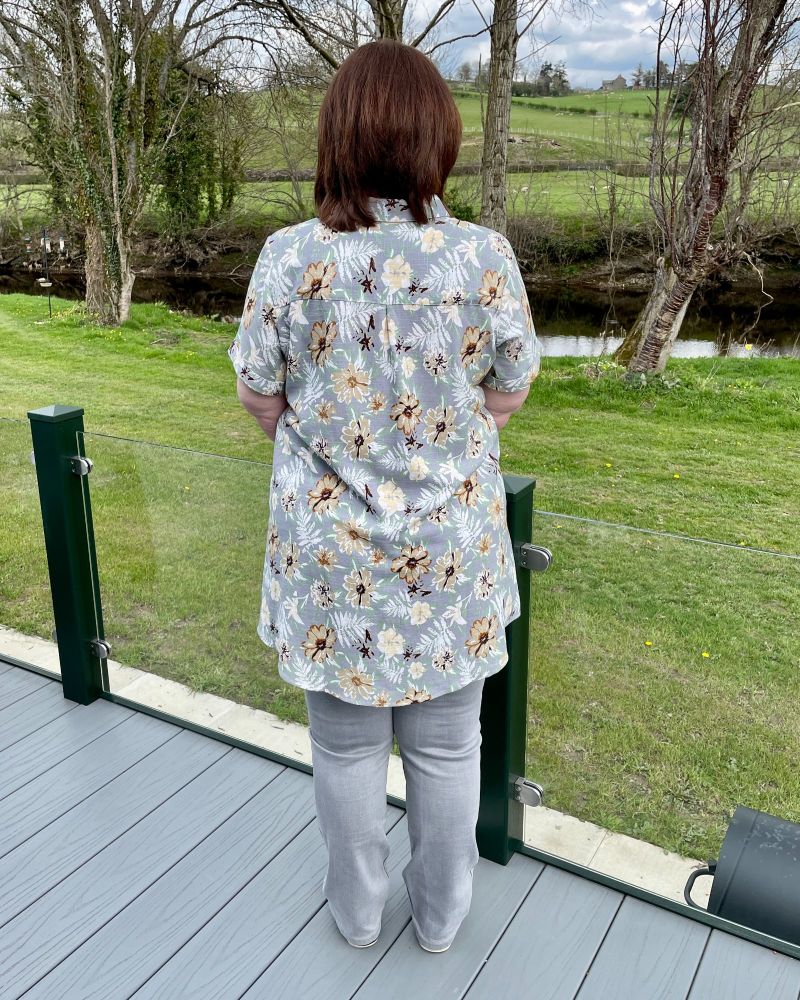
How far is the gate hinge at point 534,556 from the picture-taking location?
5.24 feet

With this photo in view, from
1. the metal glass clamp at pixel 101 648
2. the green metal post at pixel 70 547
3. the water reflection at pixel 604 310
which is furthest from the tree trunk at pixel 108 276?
Answer: the metal glass clamp at pixel 101 648

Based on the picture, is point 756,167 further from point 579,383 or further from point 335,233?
point 335,233

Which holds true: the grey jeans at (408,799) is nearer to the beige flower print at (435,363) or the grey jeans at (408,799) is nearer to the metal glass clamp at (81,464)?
the beige flower print at (435,363)

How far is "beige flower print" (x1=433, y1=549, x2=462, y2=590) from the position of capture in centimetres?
125

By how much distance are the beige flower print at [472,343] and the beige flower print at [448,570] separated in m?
0.28

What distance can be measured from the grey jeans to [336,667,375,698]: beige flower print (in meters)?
0.06

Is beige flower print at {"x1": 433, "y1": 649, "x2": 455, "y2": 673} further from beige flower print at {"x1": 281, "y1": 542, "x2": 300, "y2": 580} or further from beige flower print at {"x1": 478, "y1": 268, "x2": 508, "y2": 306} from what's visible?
beige flower print at {"x1": 478, "y1": 268, "x2": 508, "y2": 306}

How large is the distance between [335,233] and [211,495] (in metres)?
1.00

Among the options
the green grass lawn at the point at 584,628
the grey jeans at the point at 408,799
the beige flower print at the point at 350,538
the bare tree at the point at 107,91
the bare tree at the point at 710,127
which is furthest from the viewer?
the bare tree at the point at 107,91

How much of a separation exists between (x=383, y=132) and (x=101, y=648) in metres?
1.64

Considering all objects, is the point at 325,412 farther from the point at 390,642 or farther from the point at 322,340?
the point at 390,642

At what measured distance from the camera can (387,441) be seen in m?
1.20

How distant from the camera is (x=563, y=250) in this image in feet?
58.8

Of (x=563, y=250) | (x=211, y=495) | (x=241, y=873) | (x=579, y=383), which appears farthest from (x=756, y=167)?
(x=563, y=250)
